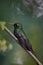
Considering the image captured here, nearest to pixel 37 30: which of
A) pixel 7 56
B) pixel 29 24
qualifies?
pixel 29 24

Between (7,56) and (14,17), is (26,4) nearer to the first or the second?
(14,17)

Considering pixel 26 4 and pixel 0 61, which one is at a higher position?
pixel 26 4

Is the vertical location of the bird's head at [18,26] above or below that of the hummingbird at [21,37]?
above

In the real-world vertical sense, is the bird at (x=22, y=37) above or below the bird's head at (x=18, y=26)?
below

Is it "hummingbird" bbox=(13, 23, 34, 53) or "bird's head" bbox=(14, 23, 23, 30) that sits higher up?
"bird's head" bbox=(14, 23, 23, 30)
